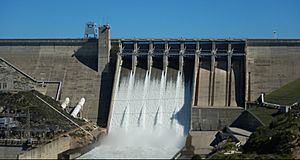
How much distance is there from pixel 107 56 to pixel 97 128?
7345 mm

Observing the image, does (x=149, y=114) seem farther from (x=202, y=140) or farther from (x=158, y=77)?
(x=202, y=140)

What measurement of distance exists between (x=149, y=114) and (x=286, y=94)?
10.7m

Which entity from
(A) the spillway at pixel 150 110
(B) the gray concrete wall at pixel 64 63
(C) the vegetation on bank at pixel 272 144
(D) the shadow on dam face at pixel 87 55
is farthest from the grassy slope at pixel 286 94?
(D) the shadow on dam face at pixel 87 55

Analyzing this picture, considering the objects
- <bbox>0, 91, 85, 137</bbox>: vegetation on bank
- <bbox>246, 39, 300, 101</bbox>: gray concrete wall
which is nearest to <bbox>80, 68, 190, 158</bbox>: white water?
<bbox>0, 91, 85, 137</bbox>: vegetation on bank

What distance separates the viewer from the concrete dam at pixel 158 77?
3953cm

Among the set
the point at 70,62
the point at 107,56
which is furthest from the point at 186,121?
the point at 70,62

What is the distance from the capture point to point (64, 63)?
4562cm

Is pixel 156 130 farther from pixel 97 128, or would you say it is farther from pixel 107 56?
pixel 107 56

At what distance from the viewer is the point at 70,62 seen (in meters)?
45.5

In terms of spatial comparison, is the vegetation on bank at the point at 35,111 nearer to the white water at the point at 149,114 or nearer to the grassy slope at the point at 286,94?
the white water at the point at 149,114

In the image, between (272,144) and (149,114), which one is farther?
(149,114)

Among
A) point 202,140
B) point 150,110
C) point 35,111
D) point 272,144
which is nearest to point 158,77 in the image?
point 150,110

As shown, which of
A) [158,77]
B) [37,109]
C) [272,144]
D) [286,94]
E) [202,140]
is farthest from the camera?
[158,77]

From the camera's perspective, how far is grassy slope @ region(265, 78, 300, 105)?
3746cm
